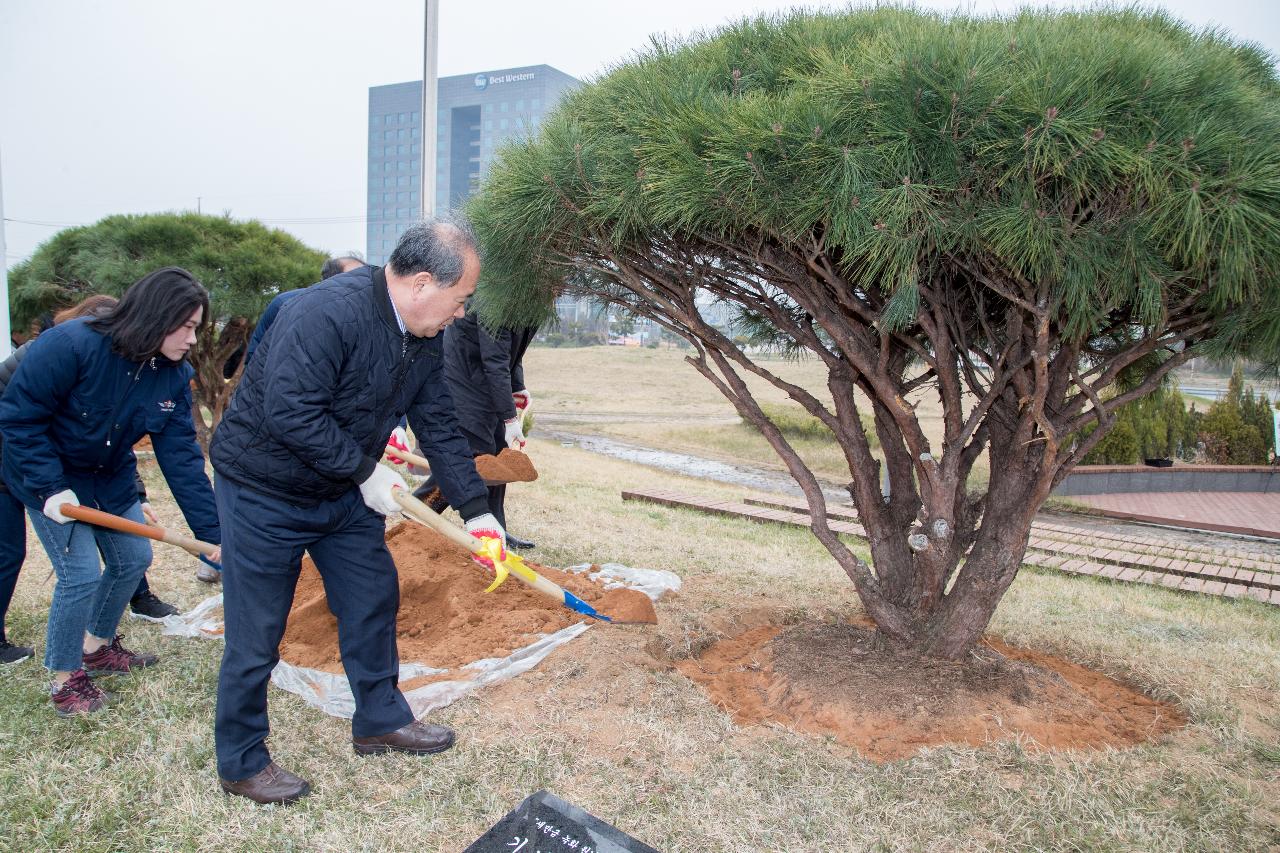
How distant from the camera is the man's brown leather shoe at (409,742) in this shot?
2625 millimetres

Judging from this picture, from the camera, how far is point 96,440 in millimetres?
2957

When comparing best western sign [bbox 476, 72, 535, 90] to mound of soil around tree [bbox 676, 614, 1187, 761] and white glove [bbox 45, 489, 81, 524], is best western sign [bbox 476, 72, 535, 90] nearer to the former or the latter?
white glove [bbox 45, 489, 81, 524]

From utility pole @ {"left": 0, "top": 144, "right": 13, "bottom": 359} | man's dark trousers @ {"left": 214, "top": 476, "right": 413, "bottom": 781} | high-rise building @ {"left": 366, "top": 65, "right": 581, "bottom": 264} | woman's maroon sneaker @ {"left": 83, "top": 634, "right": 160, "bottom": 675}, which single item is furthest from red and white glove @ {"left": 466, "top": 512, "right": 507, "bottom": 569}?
high-rise building @ {"left": 366, "top": 65, "right": 581, "bottom": 264}

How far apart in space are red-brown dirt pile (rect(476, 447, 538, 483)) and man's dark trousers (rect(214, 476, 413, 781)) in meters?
2.02

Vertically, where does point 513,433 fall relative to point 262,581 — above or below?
above

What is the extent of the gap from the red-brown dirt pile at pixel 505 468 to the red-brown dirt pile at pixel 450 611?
0.56 metres

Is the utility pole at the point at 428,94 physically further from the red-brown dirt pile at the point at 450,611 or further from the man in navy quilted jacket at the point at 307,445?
the man in navy quilted jacket at the point at 307,445

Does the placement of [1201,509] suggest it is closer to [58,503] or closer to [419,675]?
[419,675]

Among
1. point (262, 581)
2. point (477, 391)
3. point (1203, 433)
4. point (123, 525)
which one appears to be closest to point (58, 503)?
point (123, 525)

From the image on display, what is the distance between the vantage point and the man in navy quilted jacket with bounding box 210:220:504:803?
2256 millimetres

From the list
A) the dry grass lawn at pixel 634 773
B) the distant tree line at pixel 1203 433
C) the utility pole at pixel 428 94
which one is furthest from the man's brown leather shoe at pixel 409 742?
the distant tree line at pixel 1203 433

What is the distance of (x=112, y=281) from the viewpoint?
7297 mm

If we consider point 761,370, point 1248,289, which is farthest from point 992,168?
point 761,370

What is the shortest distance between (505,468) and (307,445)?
2485 mm
